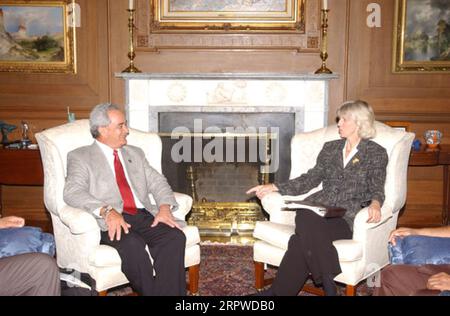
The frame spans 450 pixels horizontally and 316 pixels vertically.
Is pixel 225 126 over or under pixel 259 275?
over

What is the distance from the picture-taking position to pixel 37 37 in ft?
17.2

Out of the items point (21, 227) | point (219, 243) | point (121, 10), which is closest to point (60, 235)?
point (21, 227)

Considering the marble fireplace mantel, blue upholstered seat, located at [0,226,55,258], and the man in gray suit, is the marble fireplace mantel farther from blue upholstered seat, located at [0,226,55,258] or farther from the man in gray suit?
blue upholstered seat, located at [0,226,55,258]

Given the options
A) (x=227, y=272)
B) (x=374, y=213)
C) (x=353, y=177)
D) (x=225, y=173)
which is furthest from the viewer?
(x=225, y=173)

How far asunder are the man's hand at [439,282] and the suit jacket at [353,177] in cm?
105

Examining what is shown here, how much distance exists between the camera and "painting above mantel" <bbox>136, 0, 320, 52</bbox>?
512 cm

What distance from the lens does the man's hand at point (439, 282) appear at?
233 cm

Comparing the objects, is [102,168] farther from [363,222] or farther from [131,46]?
[131,46]

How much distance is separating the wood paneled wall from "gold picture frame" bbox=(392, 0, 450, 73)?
7cm

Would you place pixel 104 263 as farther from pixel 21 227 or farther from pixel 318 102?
pixel 318 102

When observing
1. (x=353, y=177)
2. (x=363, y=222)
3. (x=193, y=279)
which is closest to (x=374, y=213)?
(x=363, y=222)

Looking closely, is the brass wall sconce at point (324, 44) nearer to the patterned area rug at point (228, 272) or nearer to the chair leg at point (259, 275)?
the patterned area rug at point (228, 272)

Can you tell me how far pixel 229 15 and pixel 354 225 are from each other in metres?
2.71

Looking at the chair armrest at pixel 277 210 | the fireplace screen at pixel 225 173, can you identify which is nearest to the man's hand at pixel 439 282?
the chair armrest at pixel 277 210
